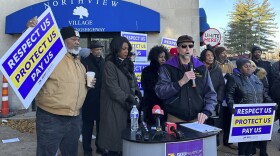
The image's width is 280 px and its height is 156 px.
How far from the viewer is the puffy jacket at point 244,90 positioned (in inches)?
186

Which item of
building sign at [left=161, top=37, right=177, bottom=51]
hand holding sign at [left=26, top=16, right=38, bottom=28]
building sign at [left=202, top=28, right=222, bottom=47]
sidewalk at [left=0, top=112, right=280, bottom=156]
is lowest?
sidewalk at [left=0, top=112, right=280, bottom=156]

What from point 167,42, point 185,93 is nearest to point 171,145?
point 185,93

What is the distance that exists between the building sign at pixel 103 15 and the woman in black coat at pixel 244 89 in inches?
166

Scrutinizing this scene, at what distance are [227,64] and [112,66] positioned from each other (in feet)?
11.0

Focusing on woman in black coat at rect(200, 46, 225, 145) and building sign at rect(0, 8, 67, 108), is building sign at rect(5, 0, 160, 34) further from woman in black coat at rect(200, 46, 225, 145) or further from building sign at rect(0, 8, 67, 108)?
building sign at rect(0, 8, 67, 108)

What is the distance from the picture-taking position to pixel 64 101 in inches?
124

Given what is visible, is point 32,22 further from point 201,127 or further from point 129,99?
point 201,127

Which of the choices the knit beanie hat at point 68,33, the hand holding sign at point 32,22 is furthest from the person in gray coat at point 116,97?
the hand holding sign at point 32,22

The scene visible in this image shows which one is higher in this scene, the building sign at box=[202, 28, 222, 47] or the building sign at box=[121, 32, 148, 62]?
the building sign at box=[202, 28, 222, 47]

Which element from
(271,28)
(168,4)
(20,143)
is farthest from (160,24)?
(271,28)

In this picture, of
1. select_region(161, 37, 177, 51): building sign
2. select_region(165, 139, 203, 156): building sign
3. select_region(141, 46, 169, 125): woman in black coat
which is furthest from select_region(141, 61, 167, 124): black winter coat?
select_region(161, 37, 177, 51): building sign

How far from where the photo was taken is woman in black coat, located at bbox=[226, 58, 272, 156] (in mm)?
4734

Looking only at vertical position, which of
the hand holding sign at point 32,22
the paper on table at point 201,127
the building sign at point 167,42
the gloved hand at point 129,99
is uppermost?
the building sign at point 167,42

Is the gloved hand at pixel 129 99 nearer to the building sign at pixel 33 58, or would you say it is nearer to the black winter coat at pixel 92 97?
the building sign at pixel 33 58
